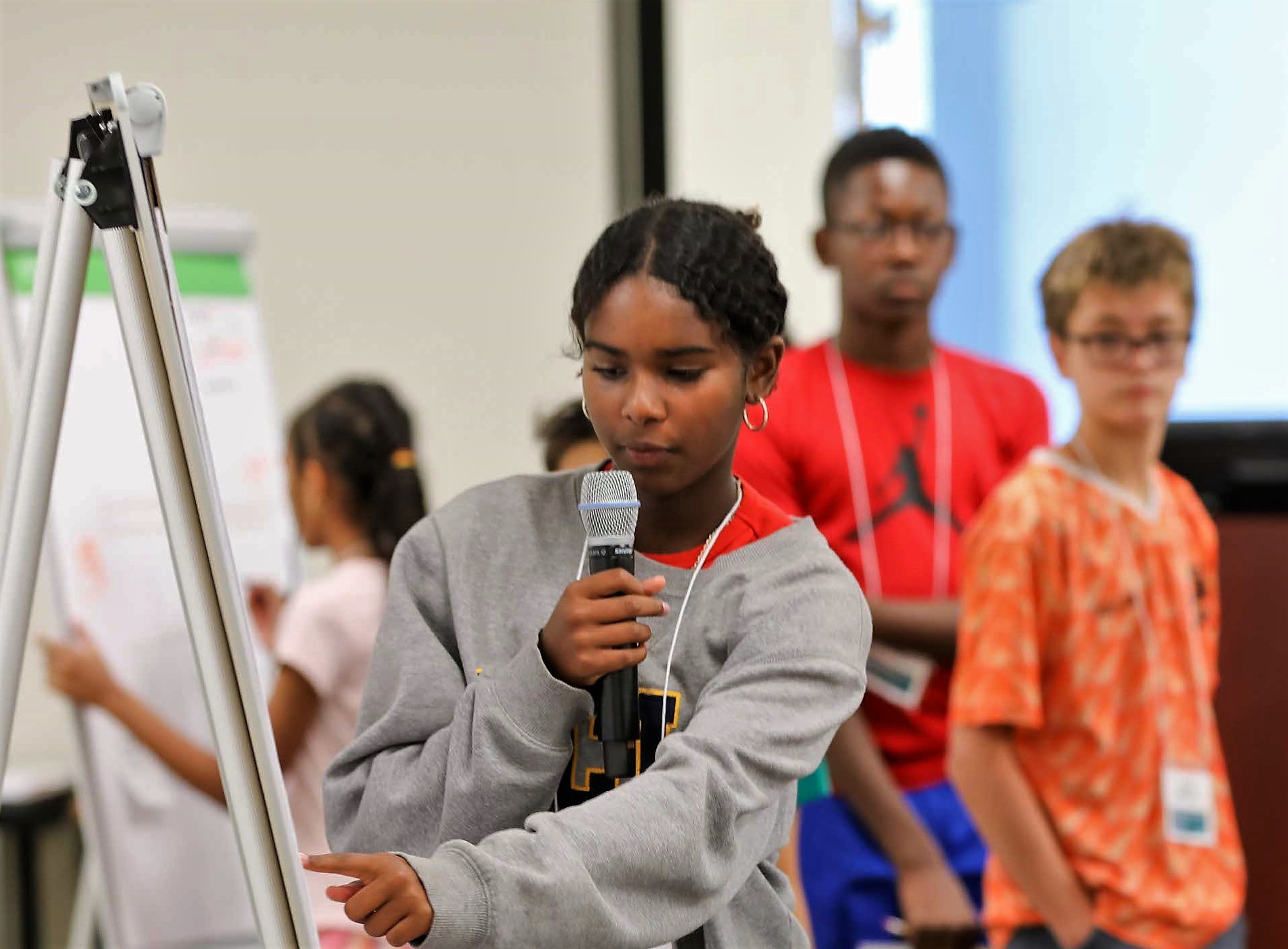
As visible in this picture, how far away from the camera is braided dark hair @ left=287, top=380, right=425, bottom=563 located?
2.21 metres

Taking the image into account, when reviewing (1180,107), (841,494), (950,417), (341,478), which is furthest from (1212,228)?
(341,478)

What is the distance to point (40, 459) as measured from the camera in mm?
974

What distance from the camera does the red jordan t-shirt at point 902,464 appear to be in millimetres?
1876

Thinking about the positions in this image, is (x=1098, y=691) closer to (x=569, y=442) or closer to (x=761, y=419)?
(x=569, y=442)

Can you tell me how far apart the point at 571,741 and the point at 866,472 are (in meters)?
1.05

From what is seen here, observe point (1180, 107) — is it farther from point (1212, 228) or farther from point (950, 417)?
point (950, 417)

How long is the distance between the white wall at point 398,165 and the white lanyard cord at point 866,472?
2141 mm

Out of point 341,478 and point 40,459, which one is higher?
point 40,459

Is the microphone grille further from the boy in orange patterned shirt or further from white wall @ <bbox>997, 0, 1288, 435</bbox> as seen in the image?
white wall @ <bbox>997, 0, 1288, 435</bbox>

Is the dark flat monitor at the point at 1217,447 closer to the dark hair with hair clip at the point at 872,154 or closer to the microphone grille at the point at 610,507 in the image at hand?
the dark hair with hair clip at the point at 872,154

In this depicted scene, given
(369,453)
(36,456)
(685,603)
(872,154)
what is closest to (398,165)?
(369,453)

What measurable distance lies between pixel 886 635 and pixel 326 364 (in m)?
2.64

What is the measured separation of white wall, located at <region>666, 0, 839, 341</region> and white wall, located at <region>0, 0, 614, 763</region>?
18.1 inches

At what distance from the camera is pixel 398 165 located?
167 inches
